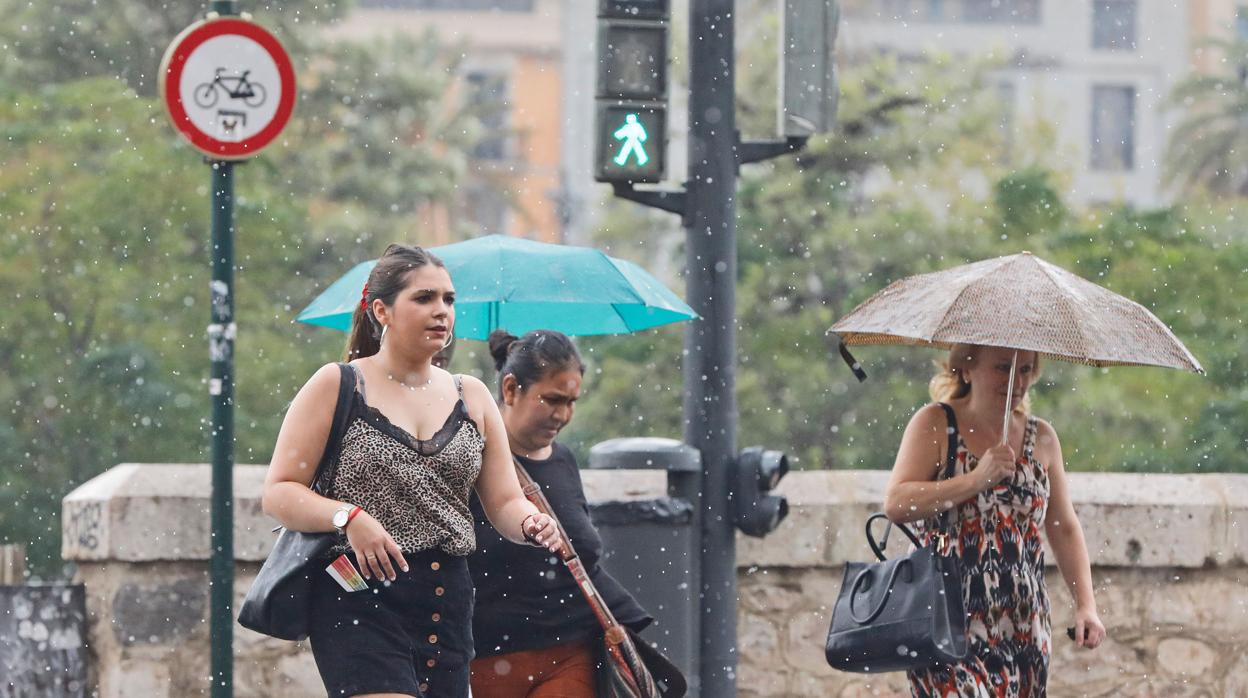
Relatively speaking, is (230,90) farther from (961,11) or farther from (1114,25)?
(1114,25)

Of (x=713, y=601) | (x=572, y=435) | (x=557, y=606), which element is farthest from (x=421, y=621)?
(x=572, y=435)

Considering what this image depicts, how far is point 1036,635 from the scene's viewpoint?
16.1 ft

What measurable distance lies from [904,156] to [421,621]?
91.1 ft

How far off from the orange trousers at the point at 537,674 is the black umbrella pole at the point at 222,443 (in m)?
2.04

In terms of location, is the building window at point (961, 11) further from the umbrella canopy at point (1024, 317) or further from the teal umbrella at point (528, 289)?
the umbrella canopy at point (1024, 317)

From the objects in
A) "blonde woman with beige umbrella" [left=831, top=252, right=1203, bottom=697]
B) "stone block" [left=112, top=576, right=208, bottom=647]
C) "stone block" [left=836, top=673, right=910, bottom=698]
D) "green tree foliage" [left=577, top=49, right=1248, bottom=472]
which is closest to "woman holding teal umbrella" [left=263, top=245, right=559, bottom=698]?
"blonde woman with beige umbrella" [left=831, top=252, right=1203, bottom=697]

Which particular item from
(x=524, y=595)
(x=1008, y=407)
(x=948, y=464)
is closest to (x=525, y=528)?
(x=524, y=595)

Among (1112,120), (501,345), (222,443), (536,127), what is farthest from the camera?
(1112,120)

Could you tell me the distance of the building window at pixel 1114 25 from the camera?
73.4 meters

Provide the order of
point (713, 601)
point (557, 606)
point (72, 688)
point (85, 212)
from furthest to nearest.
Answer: point (85, 212), point (72, 688), point (713, 601), point (557, 606)

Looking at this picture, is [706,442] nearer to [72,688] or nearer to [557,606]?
[557,606]

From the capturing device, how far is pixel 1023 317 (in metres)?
4.89

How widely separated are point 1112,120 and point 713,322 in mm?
69653

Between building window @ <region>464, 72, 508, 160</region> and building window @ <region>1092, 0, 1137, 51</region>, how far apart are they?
73.5 ft
